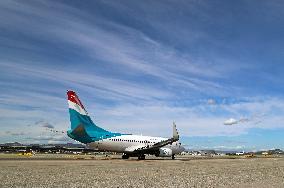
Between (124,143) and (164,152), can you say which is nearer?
(124,143)

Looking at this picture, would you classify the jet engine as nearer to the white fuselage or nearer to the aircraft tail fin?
the white fuselage

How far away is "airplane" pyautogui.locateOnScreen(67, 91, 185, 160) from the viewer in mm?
53938

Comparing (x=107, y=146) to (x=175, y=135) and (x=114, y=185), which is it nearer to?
(x=175, y=135)

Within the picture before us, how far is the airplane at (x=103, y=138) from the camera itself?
177ft

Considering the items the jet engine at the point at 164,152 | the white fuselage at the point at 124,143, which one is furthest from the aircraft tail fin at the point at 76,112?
the jet engine at the point at 164,152

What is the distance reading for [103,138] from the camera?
56.0 metres

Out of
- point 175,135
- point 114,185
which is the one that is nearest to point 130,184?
point 114,185

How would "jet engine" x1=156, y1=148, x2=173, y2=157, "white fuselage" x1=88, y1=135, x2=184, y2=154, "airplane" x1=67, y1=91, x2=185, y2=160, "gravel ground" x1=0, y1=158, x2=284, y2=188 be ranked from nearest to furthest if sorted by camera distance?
"gravel ground" x1=0, y1=158, x2=284, y2=188 → "airplane" x1=67, y1=91, x2=185, y2=160 → "white fuselage" x1=88, y1=135, x2=184, y2=154 → "jet engine" x1=156, y1=148, x2=173, y2=157

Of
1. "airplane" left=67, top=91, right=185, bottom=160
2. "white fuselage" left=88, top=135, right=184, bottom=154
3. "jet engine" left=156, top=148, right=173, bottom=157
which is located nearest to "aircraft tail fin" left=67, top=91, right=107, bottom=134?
"airplane" left=67, top=91, right=185, bottom=160

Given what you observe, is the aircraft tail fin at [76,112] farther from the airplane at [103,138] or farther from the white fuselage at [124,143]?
the white fuselage at [124,143]

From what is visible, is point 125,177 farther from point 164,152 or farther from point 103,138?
point 164,152

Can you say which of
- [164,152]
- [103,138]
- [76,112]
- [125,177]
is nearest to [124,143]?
[103,138]

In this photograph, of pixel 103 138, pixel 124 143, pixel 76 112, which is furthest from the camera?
pixel 124 143

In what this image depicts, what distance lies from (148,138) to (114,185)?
147ft
